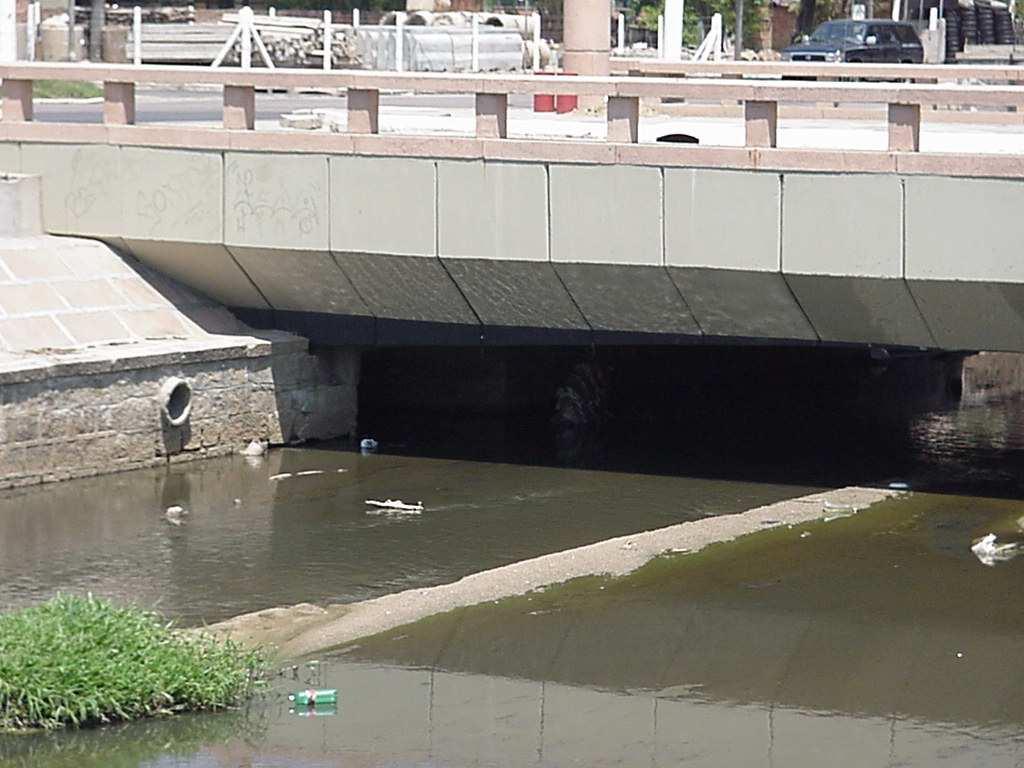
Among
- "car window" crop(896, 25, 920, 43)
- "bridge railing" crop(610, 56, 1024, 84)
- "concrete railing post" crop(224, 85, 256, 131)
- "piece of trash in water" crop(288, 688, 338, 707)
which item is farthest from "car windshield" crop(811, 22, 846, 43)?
"piece of trash in water" crop(288, 688, 338, 707)

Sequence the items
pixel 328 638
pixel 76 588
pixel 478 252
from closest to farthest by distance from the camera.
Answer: pixel 328 638 → pixel 76 588 → pixel 478 252

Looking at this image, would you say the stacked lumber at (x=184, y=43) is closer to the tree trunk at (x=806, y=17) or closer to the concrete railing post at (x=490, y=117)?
the concrete railing post at (x=490, y=117)

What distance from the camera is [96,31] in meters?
41.0

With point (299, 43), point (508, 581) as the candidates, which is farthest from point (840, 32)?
point (508, 581)

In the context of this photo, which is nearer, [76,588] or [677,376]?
[76,588]

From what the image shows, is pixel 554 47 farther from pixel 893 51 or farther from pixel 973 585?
pixel 973 585

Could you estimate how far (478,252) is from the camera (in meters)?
16.2

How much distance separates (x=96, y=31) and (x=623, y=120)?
2736 cm

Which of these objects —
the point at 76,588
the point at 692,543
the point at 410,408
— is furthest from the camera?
the point at 410,408

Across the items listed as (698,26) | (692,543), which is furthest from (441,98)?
(698,26)

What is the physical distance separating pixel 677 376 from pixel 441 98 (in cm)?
1056

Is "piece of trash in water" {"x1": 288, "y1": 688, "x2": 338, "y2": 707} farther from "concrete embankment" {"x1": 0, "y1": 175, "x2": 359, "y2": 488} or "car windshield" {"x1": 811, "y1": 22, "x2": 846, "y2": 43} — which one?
"car windshield" {"x1": 811, "y1": 22, "x2": 846, "y2": 43}

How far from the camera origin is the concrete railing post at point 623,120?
15625 mm

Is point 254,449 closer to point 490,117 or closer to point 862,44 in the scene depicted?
point 490,117
